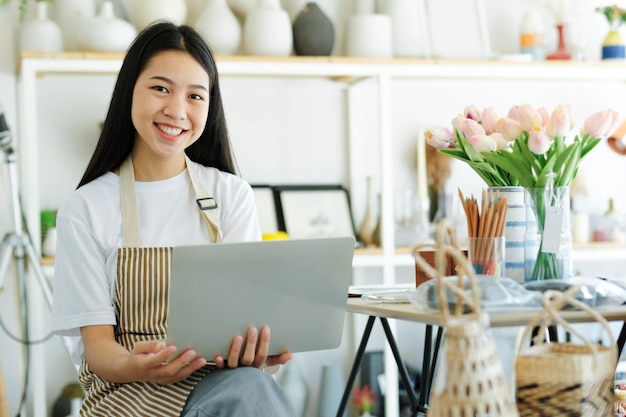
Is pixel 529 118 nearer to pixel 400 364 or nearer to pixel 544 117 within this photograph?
pixel 544 117

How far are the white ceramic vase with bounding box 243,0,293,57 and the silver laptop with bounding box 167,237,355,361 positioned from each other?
2038 millimetres

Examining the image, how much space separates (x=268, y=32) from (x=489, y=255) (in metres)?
2.03

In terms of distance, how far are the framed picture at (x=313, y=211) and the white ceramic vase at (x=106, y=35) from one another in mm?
858

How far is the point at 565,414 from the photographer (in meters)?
1.47

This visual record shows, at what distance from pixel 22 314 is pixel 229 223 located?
1.78 meters

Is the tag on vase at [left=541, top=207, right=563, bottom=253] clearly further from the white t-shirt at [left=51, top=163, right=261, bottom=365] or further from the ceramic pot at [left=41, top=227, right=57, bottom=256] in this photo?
the ceramic pot at [left=41, top=227, right=57, bottom=256]

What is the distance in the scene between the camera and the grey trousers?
162 centimetres

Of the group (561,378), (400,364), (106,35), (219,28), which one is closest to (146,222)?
(400,364)

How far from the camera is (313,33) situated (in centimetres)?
363

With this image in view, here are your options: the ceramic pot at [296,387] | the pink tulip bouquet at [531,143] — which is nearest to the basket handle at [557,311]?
the pink tulip bouquet at [531,143]

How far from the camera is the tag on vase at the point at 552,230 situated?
1.74 meters

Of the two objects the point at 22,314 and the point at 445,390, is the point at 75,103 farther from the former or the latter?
the point at 445,390

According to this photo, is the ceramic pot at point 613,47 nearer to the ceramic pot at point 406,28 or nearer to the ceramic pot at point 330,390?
the ceramic pot at point 406,28

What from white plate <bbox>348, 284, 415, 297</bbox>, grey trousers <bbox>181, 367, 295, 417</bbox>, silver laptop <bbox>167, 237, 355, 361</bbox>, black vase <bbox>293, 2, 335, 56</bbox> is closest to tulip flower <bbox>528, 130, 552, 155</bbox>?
silver laptop <bbox>167, 237, 355, 361</bbox>
